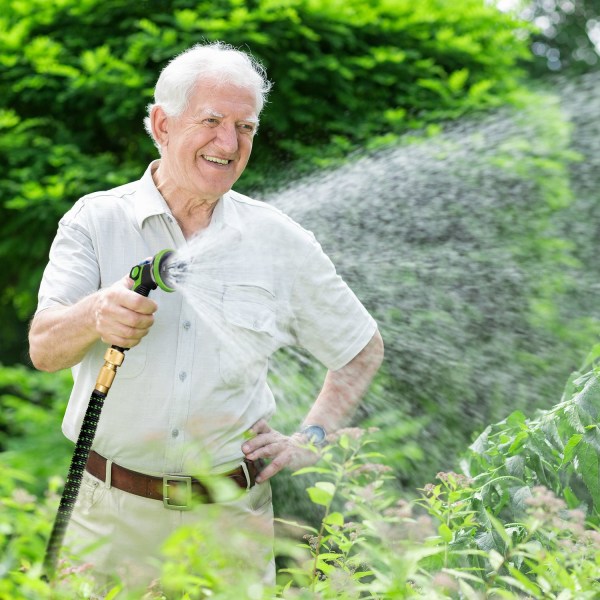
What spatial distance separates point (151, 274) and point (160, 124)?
2.99 ft

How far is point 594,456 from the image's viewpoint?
1944mm

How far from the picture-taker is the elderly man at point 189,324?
2477 millimetres

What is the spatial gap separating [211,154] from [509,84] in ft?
11.8

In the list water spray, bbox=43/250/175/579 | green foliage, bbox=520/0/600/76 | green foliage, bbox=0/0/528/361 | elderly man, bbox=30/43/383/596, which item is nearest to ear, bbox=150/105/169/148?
elderly man, bbox=30/43/383/596

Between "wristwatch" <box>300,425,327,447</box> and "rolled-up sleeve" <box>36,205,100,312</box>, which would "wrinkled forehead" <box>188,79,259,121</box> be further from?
"wristwatch" <box>300,425,327,447</box>

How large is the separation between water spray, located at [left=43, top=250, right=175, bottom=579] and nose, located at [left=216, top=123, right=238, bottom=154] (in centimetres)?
67

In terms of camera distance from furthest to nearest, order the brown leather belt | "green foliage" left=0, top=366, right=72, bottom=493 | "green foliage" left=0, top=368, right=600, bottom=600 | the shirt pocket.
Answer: "green foliage" left=0, top=366, right=72, bottom=493 < the shirt pocket < the brown leather belt < "green foliage" left=0, top=368, right=600, bottom=600

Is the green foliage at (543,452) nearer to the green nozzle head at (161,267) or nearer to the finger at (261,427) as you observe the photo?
the finger at (261,427)

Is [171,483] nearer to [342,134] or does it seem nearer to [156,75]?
[156,75]

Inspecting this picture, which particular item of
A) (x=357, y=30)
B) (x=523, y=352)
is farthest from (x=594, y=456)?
(x=357, y=30)

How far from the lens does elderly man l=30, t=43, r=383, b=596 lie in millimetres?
2477

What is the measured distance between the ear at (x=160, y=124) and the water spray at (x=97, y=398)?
0.82 meters

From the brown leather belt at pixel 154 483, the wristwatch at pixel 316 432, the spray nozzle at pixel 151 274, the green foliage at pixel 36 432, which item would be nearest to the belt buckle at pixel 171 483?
the brown leather belt at pixel 154 483

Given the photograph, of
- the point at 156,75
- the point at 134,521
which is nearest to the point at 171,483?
the point at 134,521
